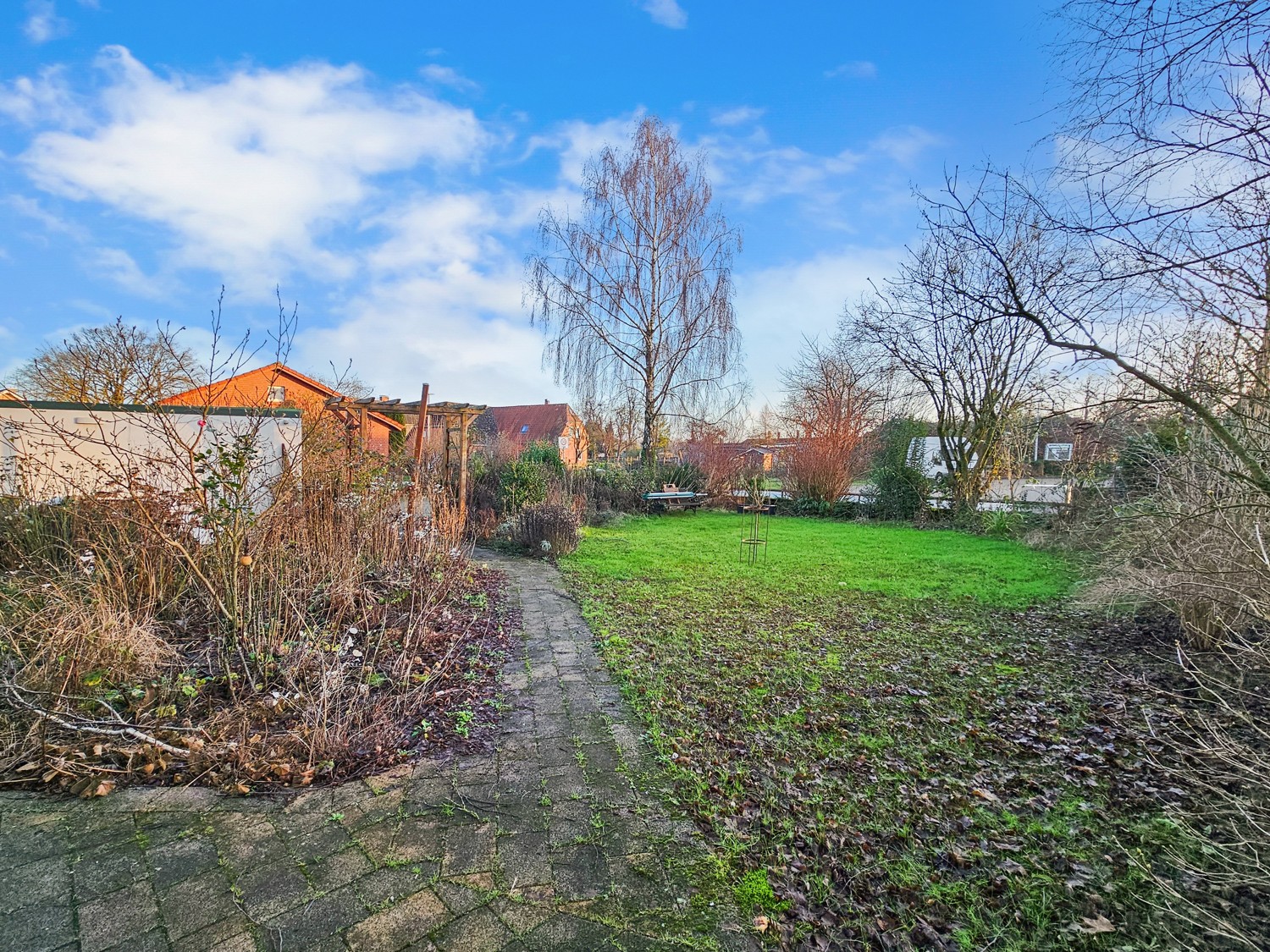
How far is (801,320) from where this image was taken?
15.5 meters

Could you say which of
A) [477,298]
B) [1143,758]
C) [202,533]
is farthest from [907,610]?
[477,298]

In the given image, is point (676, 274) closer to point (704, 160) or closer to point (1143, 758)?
point (704, 160)

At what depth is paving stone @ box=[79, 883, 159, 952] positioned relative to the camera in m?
1.59

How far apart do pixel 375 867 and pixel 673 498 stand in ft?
42.6

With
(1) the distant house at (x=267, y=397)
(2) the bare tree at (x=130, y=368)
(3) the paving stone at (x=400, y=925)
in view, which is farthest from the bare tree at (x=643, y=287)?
(3) the paving stone at (x=400, y=925)

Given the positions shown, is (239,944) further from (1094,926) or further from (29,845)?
(1094,926)

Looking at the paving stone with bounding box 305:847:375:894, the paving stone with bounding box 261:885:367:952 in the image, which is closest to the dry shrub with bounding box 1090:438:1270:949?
the paving stone with bounding box 261:885:367:952

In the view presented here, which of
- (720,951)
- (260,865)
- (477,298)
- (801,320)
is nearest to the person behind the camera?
(720,951)

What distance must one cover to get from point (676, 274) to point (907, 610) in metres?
12.5

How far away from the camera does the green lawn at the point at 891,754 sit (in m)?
1.93

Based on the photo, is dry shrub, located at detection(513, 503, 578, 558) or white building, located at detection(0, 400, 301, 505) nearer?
white building, located at detection(0, 400, 301, 505)

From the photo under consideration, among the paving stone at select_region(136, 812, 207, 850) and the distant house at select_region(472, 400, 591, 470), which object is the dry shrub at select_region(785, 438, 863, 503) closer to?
the paving stone at select_region(136, 812, 207, 850)

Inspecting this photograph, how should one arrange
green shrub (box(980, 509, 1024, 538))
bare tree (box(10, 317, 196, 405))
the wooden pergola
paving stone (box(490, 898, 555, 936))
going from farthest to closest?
green shrub (box(980, 509, 1024, 538)), the wooden pergola, bare tree (box(10, 317, 196, 405)), paving stone (box(490, 898, 555, 936))

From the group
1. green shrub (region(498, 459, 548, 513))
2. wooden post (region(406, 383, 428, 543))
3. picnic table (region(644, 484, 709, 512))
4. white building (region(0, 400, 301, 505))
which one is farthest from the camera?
picnic table (region(644, 484, 709, 512))
